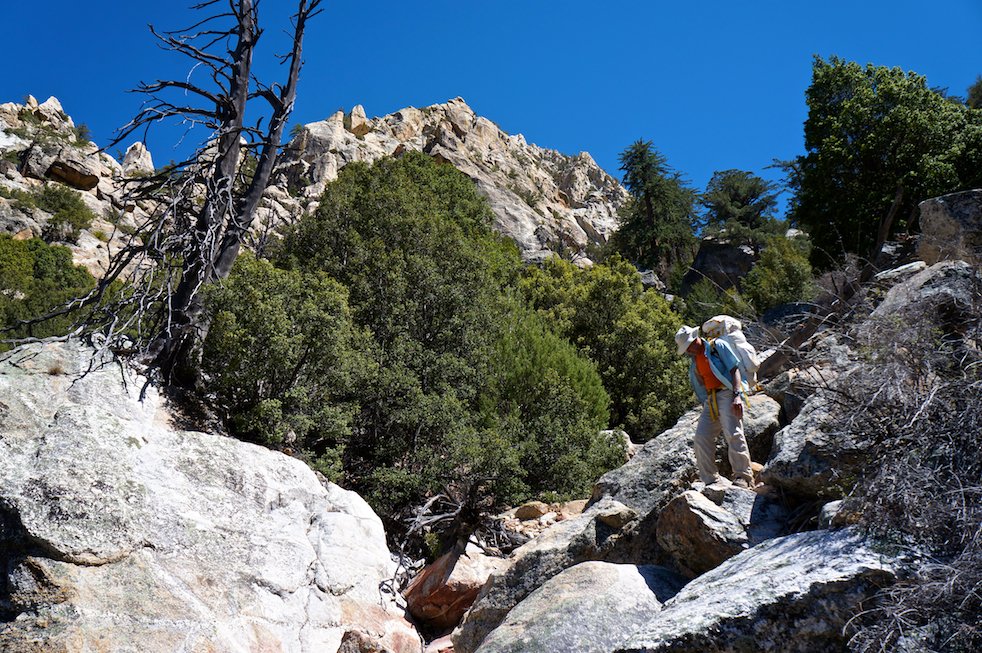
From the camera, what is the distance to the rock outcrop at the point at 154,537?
5180mm

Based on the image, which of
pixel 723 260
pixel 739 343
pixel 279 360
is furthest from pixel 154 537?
pixel 723 260

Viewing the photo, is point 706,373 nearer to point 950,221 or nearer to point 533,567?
point 533,567

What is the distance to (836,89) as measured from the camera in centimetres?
2231

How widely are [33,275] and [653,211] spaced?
99.3 feet

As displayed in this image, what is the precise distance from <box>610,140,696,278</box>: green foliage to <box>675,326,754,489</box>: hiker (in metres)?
30.4

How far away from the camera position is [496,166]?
6200cm

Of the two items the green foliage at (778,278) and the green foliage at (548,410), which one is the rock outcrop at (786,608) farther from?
the green foliage at (778,278)

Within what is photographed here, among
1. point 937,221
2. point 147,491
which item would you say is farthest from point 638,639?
point 937,221

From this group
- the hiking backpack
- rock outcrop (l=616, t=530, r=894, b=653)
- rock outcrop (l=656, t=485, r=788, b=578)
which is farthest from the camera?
Answer: the hiking backpack

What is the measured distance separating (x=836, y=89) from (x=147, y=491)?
2300 cm

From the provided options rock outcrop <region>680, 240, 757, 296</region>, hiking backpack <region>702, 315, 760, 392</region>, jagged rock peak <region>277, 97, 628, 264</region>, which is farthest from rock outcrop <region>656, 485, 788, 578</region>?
rock outcrop <region>680, 240, 757, 296</region>

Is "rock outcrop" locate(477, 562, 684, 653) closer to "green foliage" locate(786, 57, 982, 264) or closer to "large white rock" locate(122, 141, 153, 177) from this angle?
"green foliage" locate(786, 57, 982, 264)

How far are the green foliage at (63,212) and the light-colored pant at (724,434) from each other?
44739 mm

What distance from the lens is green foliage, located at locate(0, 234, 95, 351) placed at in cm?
2612
